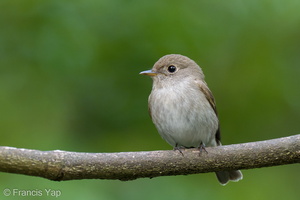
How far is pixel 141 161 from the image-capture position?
188 inches

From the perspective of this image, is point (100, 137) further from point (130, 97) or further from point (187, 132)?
point (187, 132)

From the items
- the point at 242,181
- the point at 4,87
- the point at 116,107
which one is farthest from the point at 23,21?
the point at 242,181

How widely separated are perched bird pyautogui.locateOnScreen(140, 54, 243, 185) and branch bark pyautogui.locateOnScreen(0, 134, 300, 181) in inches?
39.6

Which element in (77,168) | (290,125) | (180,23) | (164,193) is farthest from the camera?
(290,125)

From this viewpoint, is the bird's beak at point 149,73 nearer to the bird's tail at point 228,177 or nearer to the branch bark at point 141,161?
the bird's tail at point 228,177

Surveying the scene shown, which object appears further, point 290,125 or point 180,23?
point 290,125

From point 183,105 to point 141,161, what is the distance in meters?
1.57

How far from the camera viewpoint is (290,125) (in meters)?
7.02

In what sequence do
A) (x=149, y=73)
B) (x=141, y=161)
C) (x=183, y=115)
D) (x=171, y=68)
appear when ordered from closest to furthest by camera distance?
(x=141, y=161), (x=183, y=115), (x=149, y=73), (x=171, y=68)

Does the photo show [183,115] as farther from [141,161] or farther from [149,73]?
[141,161]

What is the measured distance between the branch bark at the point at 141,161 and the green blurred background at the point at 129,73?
117cm

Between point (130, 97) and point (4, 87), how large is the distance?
145 cm

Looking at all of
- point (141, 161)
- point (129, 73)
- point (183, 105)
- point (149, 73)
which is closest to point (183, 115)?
point (183, 105)

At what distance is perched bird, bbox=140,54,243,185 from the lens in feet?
20.4
